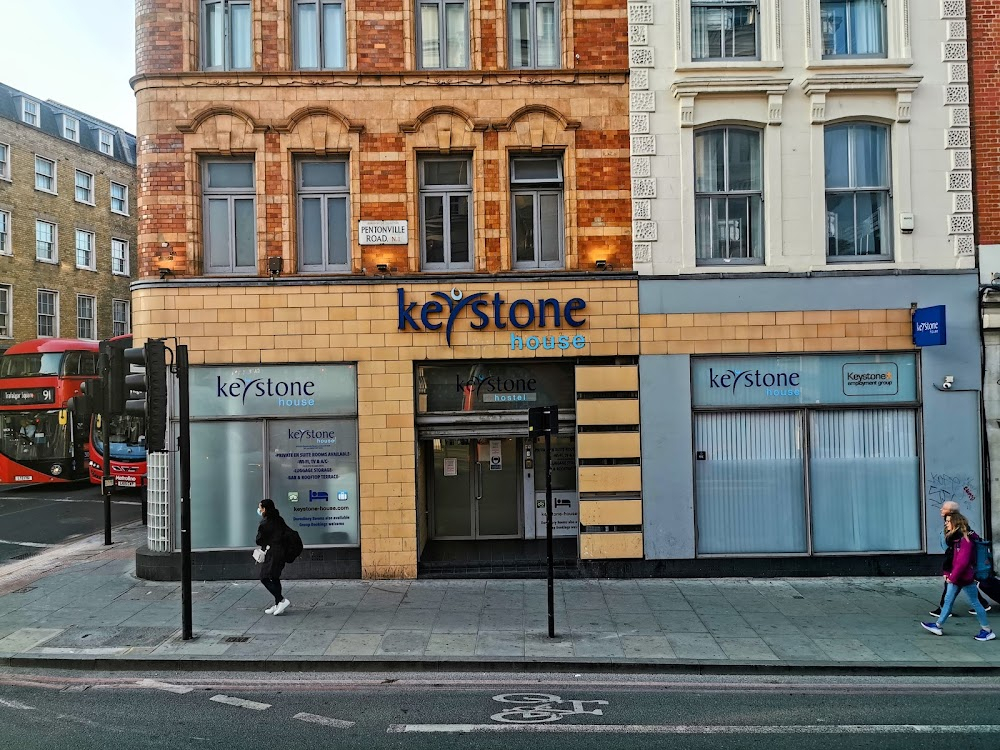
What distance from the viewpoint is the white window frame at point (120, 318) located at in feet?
127

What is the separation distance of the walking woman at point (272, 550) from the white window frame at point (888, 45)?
1055 cm

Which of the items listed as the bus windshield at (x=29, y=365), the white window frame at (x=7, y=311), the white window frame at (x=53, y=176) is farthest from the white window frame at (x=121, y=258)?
the bus windshield at (x=29, y=365)

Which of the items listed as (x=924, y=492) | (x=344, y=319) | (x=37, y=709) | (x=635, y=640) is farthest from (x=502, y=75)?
(x=37, y=709)

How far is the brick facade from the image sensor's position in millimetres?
33375

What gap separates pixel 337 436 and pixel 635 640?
5.69 m

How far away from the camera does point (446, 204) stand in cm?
1227

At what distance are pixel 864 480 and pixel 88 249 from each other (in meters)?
37.9

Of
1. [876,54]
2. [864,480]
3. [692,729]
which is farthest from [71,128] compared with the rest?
[692,729]

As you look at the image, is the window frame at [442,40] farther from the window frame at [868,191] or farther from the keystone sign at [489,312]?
the window frame at [868,191]

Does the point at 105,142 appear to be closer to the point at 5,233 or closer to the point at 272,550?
the point at 5,233

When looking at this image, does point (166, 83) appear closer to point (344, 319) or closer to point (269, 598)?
point (344, 319)

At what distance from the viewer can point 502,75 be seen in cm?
1189

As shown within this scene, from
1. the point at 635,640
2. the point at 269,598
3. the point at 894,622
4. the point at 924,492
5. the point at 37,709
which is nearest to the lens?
the point at 37,709

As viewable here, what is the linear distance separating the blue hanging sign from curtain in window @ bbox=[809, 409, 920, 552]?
1205mm
